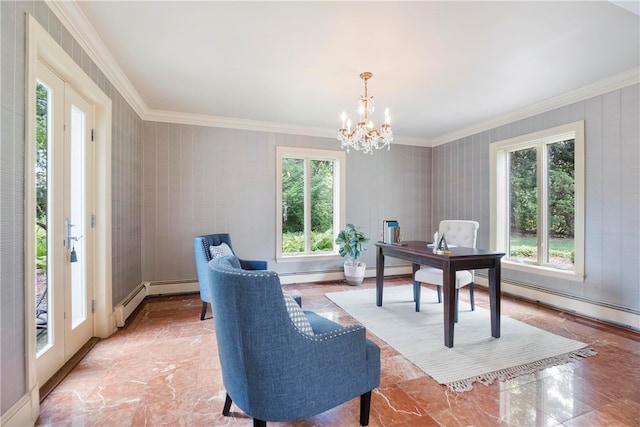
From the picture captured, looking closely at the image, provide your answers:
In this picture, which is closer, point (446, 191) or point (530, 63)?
point (530, 63)

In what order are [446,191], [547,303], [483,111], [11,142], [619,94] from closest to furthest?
1. [11,142]
2. [619,94]
3. [547,303]
4. [483,111]
5. [446,191]

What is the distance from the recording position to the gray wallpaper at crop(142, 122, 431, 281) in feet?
13.1

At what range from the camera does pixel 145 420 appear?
5.22 feet

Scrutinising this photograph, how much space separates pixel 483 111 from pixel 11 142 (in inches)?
182

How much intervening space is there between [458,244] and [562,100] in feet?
6.83

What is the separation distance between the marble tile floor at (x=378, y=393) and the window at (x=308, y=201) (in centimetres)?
227

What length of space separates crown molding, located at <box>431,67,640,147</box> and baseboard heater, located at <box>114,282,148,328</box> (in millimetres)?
5292

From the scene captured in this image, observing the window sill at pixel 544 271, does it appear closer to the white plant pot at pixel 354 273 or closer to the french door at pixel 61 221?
the white plant pot at pixel 354 273

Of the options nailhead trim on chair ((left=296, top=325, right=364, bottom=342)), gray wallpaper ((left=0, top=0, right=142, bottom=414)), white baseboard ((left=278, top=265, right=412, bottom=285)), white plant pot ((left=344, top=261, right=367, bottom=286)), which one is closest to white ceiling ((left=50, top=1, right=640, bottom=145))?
gray wallpaper ((left=0, top=0, right=142, bottom=414))

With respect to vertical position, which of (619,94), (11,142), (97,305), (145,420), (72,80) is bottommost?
(145,420)

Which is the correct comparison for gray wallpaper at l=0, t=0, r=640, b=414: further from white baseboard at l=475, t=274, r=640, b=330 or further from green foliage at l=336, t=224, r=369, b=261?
green foliage at l=336, t=224, r=369, b=261

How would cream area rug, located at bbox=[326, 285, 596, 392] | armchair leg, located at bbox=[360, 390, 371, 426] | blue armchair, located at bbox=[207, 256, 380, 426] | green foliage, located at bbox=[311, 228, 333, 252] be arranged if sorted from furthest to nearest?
green foliage, located at bbox=[311, 228, 333, 252], cream area rug, located at bbox=[326, 285, 596, 392], armchair leg, located at bbox=[360, 390, 371, 426], blue armchair, located at bbox=[207, 256, 380, 426]

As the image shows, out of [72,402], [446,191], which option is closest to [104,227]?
[72,402]

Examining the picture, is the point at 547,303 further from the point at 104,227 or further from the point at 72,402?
the point at 104,227
